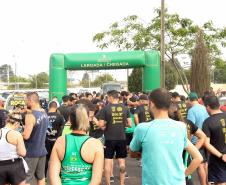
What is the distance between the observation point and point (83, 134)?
430 cm

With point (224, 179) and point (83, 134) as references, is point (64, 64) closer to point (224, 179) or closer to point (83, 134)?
point (224, 179)

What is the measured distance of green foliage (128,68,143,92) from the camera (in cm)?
4038

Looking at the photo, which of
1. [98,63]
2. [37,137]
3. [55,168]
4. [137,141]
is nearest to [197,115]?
[37,137]

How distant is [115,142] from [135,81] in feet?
104

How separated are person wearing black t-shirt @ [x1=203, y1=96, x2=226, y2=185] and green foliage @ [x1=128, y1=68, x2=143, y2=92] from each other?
33381mm

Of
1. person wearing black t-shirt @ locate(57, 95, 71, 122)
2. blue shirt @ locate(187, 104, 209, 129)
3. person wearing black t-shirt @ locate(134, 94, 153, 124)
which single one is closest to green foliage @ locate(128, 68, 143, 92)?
person wearing black t-shirt @ locate(57, 95, 71, 122)

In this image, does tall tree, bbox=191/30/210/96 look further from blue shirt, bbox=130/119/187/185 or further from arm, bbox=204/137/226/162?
blue shirt, bbox=130/119/187/185

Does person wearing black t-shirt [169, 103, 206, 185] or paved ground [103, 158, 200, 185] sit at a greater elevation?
person wearing black t-shirt [169, 103, 206, 185]

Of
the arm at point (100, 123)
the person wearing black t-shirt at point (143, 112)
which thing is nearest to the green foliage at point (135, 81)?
the person wearing black t-shirt at point (143, 112)

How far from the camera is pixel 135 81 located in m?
40.9

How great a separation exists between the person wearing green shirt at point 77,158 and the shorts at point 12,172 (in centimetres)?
235

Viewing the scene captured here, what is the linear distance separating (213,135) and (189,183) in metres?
0.82

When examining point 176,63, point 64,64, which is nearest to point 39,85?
point 176,63

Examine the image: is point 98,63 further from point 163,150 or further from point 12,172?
point 163,150
